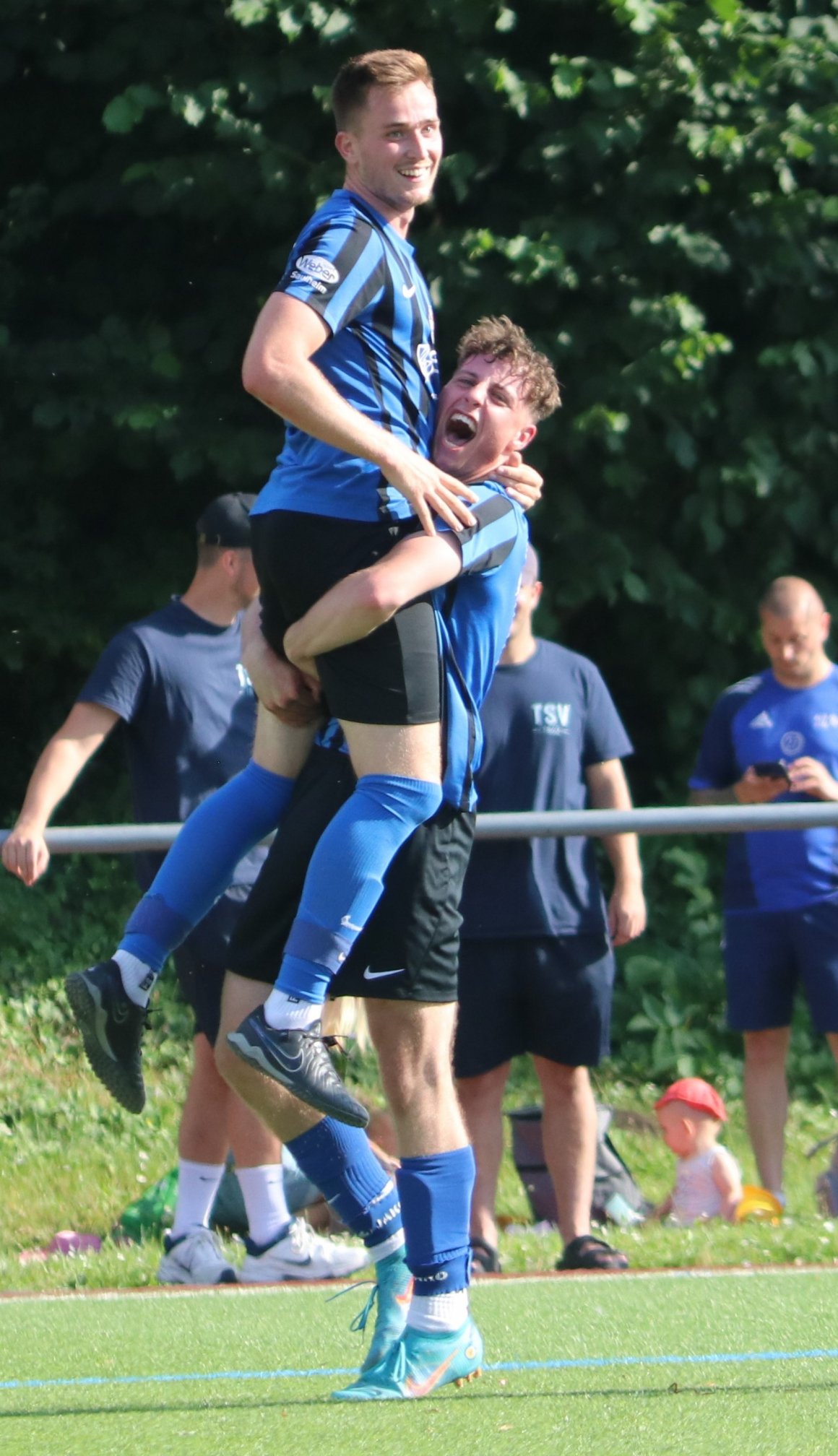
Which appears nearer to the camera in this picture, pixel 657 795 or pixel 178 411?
pixel 178 411

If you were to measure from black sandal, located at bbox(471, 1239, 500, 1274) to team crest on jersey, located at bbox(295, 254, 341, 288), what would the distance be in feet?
10.2

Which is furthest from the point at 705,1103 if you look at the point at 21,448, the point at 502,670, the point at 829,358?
the point at 21,448

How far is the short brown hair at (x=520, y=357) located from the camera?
387cm

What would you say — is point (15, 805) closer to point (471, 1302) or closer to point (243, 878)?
point (243, 878)

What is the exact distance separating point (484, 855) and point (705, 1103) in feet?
3.75

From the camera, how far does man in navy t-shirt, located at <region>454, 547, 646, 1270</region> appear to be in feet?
20.0

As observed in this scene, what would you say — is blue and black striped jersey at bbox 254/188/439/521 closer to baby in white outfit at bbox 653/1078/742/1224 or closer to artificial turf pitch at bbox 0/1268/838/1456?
artificial turf pitch at bbox 0/1268/838/1456

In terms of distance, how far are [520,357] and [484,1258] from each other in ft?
9.39

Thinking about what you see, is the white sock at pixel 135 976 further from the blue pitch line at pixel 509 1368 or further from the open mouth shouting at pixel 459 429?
the open mouth shouting at pixel 459 429

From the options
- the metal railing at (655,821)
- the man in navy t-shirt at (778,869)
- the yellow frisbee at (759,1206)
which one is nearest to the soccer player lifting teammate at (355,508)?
the metal railing at (655,821)

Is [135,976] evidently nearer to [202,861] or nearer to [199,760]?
[202,861]

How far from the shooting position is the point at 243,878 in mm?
5996

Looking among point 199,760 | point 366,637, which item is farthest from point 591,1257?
point 366,637

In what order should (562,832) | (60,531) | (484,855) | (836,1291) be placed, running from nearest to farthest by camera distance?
(836,1291) → (562,832) → (484,855) → (60,531)
